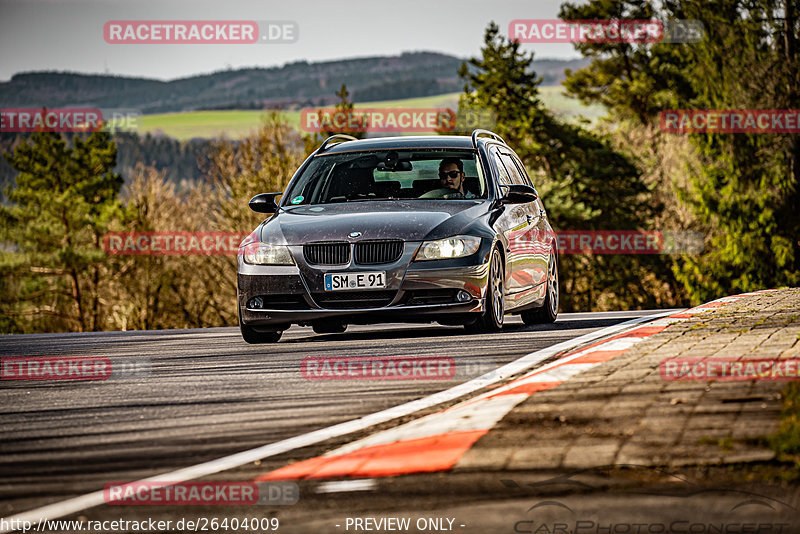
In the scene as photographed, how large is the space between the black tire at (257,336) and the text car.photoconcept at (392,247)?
0.05 feet

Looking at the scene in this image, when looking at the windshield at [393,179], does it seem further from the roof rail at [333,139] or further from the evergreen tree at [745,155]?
the evergreen tree at [745,155]

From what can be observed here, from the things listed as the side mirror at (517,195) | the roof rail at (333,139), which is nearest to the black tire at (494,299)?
the side mirror at (517,195)

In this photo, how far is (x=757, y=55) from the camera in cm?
4109

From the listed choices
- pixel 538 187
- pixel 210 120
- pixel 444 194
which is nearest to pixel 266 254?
pixel 444 194

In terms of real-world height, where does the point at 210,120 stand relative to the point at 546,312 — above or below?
above

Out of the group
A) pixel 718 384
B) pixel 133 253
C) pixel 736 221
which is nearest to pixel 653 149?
pixel 736 221

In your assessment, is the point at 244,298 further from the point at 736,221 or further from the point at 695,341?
the point at 736,221

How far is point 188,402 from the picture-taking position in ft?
23.3

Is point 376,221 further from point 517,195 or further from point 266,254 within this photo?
point 517,195

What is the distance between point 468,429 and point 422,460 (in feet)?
1.83

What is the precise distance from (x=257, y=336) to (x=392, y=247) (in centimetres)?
181

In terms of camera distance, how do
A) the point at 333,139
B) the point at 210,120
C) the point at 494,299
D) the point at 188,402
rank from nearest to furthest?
the point at 188,402 < the point at 494,299 < the point at 333,139 < the point at 210,120

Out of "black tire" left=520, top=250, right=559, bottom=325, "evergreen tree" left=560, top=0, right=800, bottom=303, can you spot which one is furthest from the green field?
"black tire" left=520, top=250, right=559, bottom=325

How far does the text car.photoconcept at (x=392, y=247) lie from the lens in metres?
10.5
